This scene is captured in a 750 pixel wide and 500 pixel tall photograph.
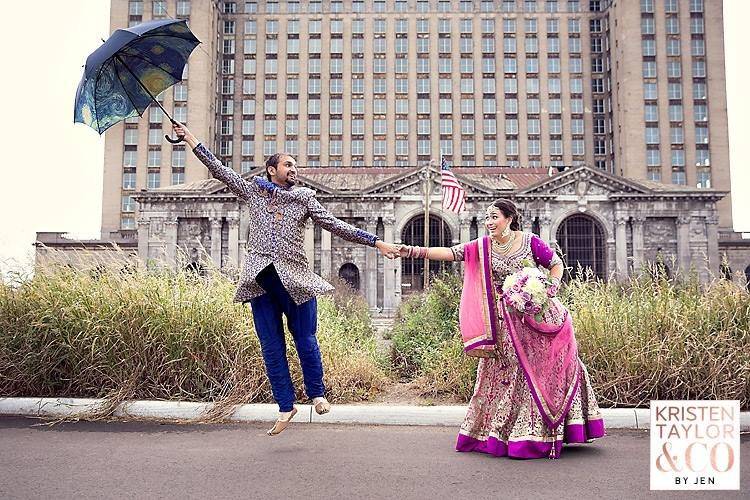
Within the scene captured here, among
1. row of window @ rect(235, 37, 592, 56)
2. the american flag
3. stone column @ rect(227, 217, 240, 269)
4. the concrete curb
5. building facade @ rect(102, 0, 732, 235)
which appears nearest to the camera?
the concrete curb

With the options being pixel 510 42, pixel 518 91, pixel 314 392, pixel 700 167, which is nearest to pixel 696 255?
pixel 700 167

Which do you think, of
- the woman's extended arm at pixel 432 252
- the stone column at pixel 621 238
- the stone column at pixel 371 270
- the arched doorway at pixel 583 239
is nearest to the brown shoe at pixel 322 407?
the woman's extended arm at pixel 432 252

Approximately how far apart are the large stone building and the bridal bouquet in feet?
164

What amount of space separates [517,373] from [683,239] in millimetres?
44530

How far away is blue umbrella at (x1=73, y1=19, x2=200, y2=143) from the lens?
5.08 metres

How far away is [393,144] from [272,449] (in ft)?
204

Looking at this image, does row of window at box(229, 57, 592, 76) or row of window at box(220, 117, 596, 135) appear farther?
row of window at box(229, 57, 592, 76)

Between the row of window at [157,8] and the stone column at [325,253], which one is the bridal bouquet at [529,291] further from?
the row of window at [157,8]

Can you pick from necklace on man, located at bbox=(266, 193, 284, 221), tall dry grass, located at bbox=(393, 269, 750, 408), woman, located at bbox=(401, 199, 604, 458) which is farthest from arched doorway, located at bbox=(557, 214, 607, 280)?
necklace on man, located at bbox=(266, 193, 284, 221)

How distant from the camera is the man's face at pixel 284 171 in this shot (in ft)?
16.8

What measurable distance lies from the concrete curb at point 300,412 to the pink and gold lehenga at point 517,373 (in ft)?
3.67

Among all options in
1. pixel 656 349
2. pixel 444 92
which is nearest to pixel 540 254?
pixel 656 349

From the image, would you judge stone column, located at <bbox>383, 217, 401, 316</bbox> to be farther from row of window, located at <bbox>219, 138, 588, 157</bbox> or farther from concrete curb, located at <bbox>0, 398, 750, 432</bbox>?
concrete curb, located at <bbox>0, 398, 750, 432</bbox>

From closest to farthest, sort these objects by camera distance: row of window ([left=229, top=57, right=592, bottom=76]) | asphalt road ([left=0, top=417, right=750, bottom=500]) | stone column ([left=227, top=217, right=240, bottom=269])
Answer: asphalt road ([left=0, top=417, right=750, bottom=500])
stone column ([left=227, top=217, right=240, bottom=269])
row of window ([left=229, top=57, right=592, bottom=76])
